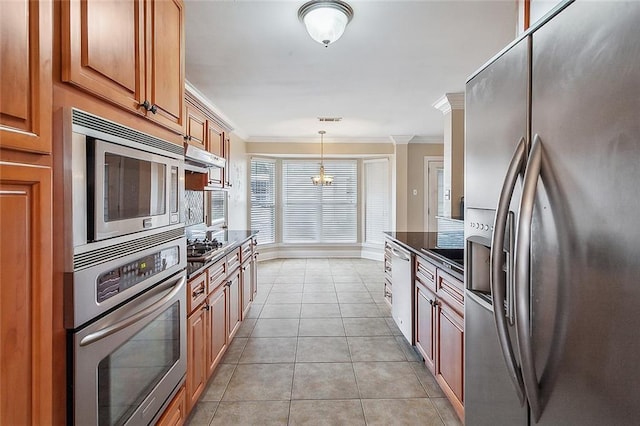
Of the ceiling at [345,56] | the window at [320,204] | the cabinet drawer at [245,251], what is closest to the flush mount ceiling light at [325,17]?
the ceiling at [345,56]

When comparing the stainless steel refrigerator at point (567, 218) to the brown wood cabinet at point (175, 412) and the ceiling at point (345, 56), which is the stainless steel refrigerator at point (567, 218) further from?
the ceiling at point (345, 56)

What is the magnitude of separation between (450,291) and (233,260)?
1.81 meters

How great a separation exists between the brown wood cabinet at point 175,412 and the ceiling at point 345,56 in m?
2.13

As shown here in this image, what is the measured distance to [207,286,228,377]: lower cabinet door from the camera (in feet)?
7.49

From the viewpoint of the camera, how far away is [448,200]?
4.01 metres

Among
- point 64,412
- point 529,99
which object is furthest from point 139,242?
point 529,99

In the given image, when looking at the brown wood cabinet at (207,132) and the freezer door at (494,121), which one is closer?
the freezer door at (494,121)

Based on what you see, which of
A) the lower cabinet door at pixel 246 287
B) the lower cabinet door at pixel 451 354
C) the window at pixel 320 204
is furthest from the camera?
the window at pixel 320 204

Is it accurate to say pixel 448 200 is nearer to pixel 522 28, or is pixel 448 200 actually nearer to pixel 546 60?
pixel 522 28

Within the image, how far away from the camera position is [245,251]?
11.5 ft

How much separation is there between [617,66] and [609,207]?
27cm

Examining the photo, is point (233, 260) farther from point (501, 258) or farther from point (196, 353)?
point (501, 258)

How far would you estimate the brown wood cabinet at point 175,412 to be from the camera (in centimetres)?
142

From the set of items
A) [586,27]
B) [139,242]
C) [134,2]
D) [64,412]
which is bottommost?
[64,412]
